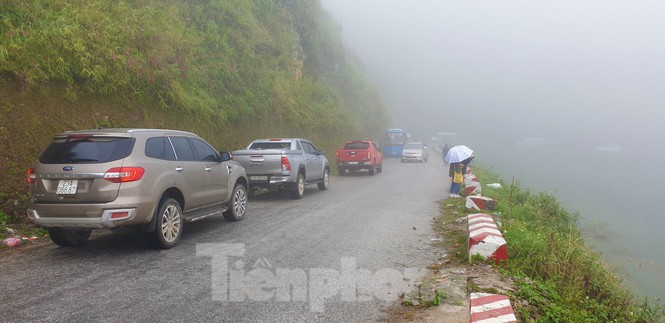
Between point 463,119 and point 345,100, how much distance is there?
356 ft

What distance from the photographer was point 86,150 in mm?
5793

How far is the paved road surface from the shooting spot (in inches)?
164

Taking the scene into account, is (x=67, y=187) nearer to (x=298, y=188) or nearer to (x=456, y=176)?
(x=298, y=188)

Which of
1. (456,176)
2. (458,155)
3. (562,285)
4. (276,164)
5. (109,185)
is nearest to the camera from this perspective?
(562,285)

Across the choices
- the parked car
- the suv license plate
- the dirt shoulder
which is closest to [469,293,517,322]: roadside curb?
the dirt shoulder

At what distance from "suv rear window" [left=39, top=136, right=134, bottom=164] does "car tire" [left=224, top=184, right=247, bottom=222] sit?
118 inches

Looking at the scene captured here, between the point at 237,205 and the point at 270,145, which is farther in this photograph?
the point at 270,145

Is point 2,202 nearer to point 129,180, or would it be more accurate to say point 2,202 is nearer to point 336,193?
point 129,180

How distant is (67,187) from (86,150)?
1.82 ft

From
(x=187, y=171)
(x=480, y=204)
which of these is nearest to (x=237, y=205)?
(x=187, y=171)

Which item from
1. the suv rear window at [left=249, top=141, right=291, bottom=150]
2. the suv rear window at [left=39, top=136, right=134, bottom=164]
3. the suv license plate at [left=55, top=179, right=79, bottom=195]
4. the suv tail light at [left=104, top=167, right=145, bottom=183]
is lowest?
the suv license plate at [left=55, top=179, right=79, bottom=195]

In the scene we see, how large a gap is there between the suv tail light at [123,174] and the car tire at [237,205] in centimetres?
290

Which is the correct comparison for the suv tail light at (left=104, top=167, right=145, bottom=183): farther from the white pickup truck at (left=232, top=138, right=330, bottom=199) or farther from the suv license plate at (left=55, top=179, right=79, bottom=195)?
the white pickup truck at (left=232, top=138, right=330, bottom=199)

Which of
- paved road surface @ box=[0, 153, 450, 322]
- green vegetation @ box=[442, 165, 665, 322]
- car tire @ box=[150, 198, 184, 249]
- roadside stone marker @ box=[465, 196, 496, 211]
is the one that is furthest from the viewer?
roadside stone marker @ box=[465, 196, 496, 211]
